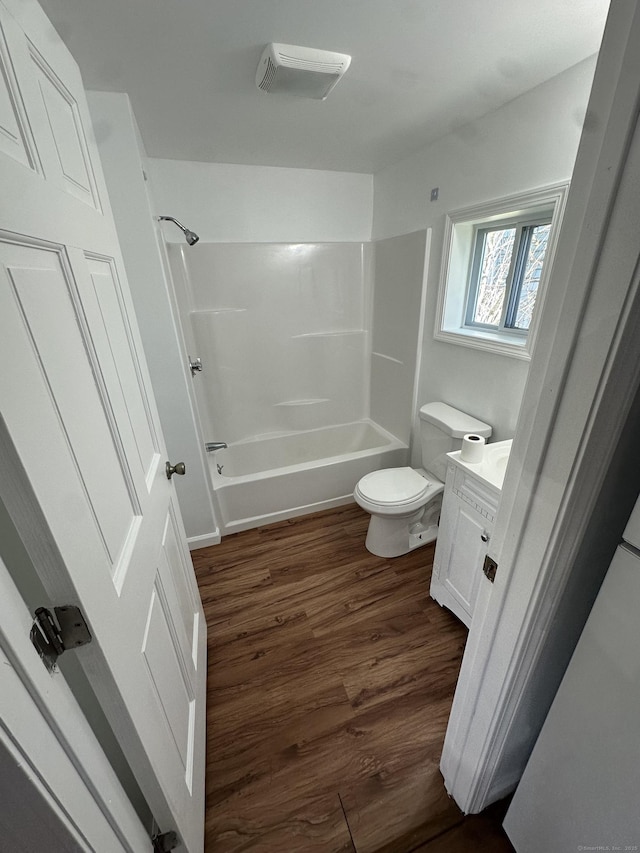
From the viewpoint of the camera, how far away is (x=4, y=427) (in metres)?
0.38

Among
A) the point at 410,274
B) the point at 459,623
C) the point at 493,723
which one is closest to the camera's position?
the point at 493,723

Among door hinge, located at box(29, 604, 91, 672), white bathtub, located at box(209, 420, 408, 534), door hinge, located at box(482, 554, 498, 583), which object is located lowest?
white bathtub, located at box(209, 420, 408, 534)

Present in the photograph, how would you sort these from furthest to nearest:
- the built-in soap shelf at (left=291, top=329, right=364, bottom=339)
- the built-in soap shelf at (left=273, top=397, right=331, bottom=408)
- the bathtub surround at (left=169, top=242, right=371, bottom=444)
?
the built-in soap shelf at (left=273, top=397, right=331, bottom=408), the built-in soap shelf at (left=291, top=329, right=364, bottom=339), the bathtub surround at (left=169, top=242, right=371, bottom=444)

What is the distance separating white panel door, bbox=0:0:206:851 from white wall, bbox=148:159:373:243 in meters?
1.51

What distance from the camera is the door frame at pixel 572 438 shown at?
0.44 metres

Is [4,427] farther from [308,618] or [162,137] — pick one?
[162,137]

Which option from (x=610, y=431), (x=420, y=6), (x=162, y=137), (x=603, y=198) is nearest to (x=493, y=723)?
(x=610, y=431)

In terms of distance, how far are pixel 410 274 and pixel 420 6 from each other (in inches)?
50.7

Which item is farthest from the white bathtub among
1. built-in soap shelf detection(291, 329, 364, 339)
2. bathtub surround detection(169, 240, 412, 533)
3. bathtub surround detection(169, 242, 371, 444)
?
built-in soap shelf detection(291, 329, 364, 339)

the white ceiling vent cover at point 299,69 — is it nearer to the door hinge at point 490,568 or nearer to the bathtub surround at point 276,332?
the bathtub surround at point 276,332

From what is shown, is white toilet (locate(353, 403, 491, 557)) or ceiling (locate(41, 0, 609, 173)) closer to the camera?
ceiling (locate(41, 0, 609, 173))

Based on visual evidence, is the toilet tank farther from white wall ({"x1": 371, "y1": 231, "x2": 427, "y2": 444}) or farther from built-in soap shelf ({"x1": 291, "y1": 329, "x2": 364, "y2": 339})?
built-in soap shelf ({"x1": 291, "y1": 329, "x2": 364, "y2": 339})

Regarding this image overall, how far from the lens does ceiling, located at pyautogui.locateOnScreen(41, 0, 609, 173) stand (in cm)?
97

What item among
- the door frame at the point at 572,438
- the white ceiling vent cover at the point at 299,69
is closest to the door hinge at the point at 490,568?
the door frame at the point at 572,438
